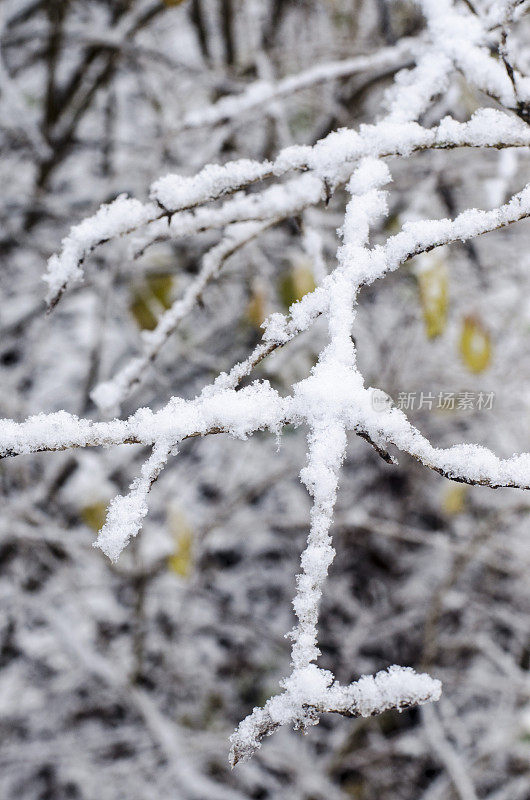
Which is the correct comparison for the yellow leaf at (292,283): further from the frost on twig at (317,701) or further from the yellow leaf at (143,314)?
the frost on twig at (317,701)

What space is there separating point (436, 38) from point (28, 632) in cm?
156

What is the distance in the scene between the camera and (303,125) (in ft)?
6.14

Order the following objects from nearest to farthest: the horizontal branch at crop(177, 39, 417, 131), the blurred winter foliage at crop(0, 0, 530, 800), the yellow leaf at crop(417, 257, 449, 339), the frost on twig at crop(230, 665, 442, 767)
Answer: the frost on twig at crop(230, 665, 442, 767) < the horizontal branch at crop(177, 39, 417, 131) < the yellow leaf at crop(417, 257, 449, 339) < the blurred winter foliage at crop(0, 0, 530, 800)

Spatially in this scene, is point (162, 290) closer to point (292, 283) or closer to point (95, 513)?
point (292, 283)

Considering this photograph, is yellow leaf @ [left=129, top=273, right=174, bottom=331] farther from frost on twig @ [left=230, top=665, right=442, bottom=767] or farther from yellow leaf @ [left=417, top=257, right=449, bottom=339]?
frost on twig @ [left=230, top=665, right=442, bottom=767]

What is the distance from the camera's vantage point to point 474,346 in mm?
1142

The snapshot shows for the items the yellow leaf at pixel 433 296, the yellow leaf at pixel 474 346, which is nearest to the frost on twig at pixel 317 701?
the yellow leaf at pixel 433 296

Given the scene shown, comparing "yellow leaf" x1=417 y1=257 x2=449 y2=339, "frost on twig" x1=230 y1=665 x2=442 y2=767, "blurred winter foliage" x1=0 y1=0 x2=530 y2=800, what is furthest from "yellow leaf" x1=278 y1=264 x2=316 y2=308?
"frost on twig" x1=230 y1=665 x2=442 y2=767

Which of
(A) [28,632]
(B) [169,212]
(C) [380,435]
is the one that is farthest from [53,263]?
(A) [28,632]

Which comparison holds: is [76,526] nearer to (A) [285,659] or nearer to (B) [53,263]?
(A) [285,659]

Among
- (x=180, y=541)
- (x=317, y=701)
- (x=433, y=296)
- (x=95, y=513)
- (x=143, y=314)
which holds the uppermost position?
(x=143, y=314)

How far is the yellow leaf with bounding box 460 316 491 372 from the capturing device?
1.12m

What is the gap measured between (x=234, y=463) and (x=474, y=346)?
0.84 meters

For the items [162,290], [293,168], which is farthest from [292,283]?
[293,168]
